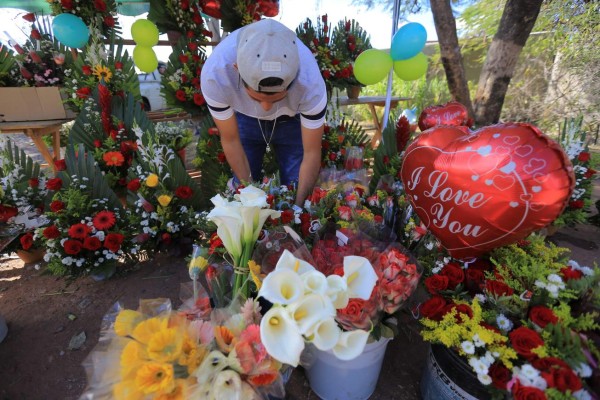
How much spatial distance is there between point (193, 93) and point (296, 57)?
180 centimetres

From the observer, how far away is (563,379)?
31.0 inches

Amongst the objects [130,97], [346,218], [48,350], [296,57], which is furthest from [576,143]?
[48,350]

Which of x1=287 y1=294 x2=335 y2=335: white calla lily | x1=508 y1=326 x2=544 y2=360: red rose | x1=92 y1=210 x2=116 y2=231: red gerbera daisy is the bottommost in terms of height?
x1=92 y1=210 x2=116 y2=231: red gerbera daisy

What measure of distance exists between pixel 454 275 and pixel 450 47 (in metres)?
3.40

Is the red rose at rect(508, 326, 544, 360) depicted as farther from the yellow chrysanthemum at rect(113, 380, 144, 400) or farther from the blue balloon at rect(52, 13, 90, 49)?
the blue balloon at rect(52, 13, 90, 49)

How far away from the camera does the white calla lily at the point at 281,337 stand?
60 centimetres

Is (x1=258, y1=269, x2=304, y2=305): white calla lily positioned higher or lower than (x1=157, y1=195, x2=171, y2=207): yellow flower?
higher

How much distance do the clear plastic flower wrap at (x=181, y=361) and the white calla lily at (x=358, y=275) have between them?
26cm

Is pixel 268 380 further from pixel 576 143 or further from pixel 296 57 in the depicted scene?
pixel 576 143

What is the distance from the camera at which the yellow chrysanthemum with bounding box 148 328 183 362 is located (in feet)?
2.14

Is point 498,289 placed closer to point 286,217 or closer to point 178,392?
point 286,217

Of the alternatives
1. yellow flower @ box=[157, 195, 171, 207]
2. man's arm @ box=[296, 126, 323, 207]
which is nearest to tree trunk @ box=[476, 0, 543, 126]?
man's arm @ box=[296, 126, 323, 207]

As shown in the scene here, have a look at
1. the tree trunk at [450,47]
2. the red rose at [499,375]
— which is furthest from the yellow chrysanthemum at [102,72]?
the tree trunk at [450,47]

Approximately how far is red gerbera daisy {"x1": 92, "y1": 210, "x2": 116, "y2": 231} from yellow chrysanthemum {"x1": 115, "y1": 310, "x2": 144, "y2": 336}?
1272 mm
